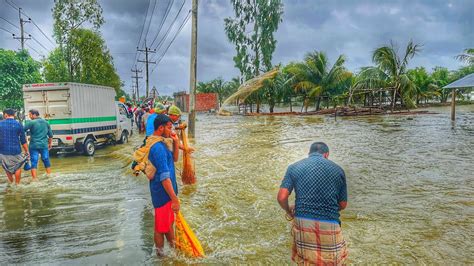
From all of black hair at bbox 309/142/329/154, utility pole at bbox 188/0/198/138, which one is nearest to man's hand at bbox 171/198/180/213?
black hair at bbox 309/142/329/154

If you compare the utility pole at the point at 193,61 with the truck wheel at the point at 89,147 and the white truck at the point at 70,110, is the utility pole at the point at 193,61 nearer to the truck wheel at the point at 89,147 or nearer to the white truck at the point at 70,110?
the white truck at the point at 70,110

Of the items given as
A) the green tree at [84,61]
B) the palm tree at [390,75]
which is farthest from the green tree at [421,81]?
the green tree at [84,61]

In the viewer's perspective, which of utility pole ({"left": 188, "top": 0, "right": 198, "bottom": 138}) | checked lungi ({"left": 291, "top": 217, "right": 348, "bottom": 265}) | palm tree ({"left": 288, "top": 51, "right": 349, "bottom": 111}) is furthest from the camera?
palm tree ({"left": 288, "top": 51, "right": 349, "bottom": 111})

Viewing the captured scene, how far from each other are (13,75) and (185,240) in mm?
23774

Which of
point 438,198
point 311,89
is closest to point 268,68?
point 311,89

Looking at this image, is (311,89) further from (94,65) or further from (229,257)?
(229,257)

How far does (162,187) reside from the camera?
11.9 ft

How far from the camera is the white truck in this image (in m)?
10.9

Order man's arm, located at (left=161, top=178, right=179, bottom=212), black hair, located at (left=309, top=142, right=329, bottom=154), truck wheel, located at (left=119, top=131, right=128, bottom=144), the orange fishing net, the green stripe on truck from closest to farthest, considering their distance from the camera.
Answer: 1. black hair, located at (left=309, top=142, right=329, bottom=154)
2. man's arm, located at (left=161, top=178, right=179, bottom=212)
3. the orange fishing net
4. the green stripe on truck
5. truck wheel, located at (left=119, top=131, right=128, bottom=144)

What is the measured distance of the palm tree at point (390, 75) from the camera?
2642 centimetres

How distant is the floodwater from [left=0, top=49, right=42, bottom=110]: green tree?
584 inches

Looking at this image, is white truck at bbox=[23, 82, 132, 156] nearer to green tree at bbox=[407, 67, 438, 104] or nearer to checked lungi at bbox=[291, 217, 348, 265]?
checked lungi at bbox=[291, 217, 348, 265]

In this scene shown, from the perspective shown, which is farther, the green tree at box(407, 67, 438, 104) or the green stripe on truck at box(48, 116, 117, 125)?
the green tree at box(407, 67, 438, 104)

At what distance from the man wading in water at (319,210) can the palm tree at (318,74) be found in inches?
1160
